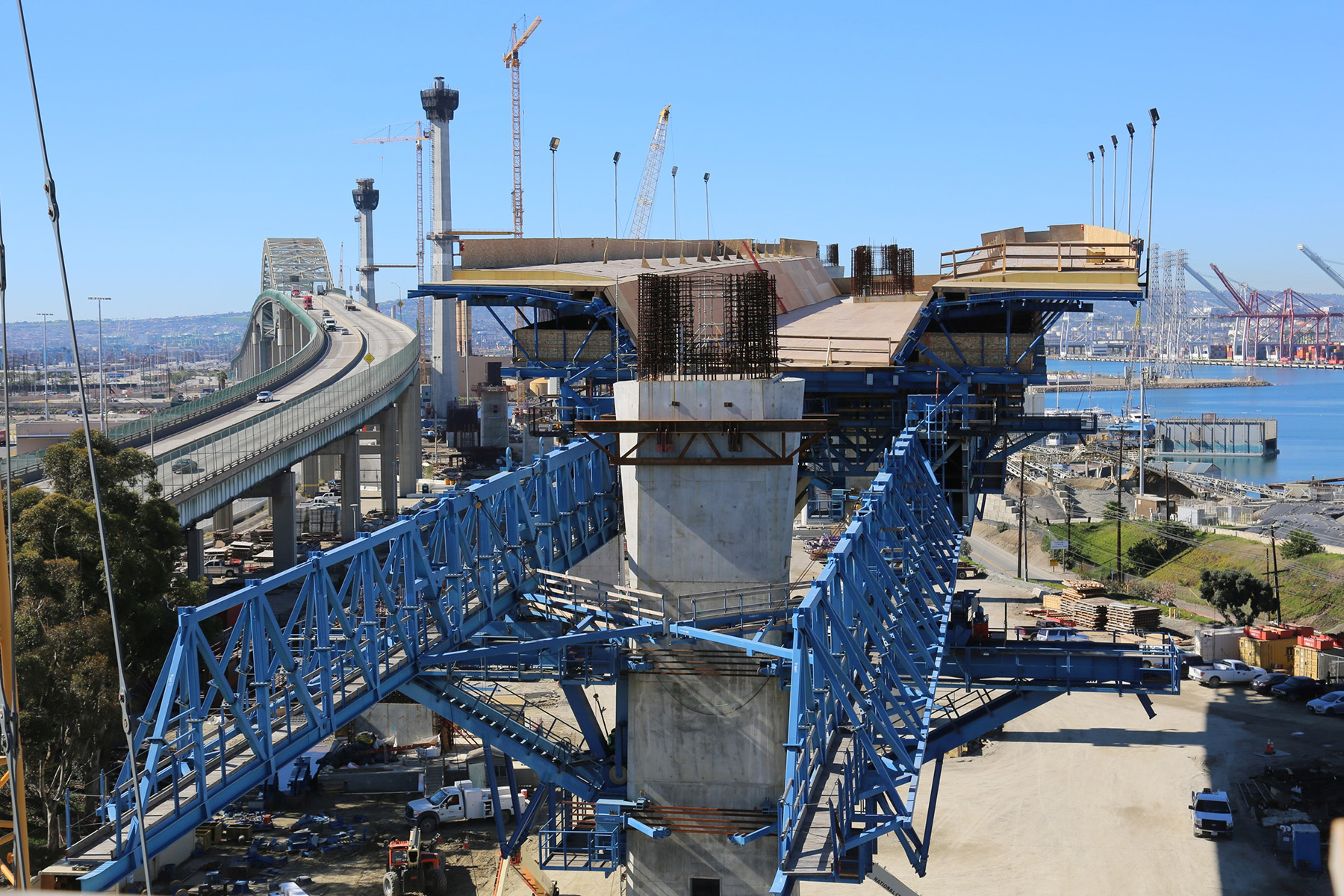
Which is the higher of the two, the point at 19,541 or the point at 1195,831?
the point at 19,541

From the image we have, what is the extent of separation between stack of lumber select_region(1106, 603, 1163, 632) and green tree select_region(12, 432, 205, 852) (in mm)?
45983

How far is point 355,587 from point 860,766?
31.7 feet

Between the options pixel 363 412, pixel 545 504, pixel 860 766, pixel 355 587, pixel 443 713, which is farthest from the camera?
pixel 363 412

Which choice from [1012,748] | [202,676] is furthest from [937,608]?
[202,676]

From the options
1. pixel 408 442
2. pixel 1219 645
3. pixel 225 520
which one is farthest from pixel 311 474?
pixel 1219 645

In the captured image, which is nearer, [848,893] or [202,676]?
[848,893]

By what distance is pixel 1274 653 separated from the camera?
63.8 meters

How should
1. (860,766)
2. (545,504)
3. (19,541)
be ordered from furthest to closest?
(19,541)
(545,504)
(860,766)

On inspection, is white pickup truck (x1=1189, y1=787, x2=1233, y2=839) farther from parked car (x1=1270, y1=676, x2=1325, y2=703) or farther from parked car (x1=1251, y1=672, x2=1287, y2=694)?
parked car (x1=1251, y1=672, x2=1287, y2=694)

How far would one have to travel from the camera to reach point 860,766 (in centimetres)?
2372

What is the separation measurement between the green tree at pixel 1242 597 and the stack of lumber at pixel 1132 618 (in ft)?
13.1

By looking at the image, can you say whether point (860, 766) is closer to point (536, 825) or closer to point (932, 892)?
point (932, 892)

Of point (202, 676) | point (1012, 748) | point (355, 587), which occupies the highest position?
point (355, 587)

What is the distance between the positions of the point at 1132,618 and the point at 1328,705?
15.0m
